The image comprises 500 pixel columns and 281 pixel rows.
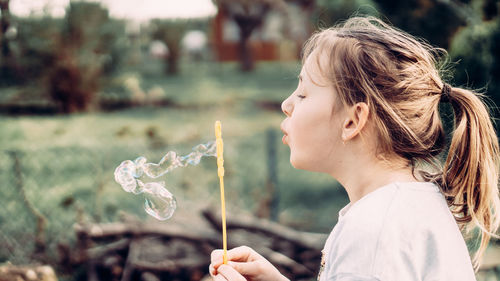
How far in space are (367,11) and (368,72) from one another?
2632 mm

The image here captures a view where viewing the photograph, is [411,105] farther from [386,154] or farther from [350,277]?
[350,277]

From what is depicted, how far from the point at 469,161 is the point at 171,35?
15.5 meters

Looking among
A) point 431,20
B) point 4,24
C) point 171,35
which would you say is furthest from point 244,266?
point 171,35

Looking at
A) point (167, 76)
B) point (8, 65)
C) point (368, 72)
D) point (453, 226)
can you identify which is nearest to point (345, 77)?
point (368, 72)

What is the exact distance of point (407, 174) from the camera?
4.34 feet

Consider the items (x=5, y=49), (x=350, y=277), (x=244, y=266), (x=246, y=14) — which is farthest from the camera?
(x=246, y=14)

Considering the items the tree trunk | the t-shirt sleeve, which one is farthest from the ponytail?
the tree trunk

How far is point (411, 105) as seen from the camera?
1.33 metres

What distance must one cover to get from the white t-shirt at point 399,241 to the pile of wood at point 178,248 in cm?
174

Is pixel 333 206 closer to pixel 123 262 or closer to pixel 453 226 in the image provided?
pixel 123 262

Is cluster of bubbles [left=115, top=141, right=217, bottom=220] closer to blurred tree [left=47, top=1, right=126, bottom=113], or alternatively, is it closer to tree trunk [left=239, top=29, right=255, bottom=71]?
blurred tree [left=47, top=1, right=126, bottom=113]

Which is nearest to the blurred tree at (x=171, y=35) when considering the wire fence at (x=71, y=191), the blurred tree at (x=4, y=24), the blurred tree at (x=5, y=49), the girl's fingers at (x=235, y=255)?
the blurred tree at (x=5, y=49)

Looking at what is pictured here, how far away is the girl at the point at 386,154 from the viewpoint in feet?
3.76

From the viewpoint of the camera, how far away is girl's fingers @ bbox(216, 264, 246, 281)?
1312 mm
